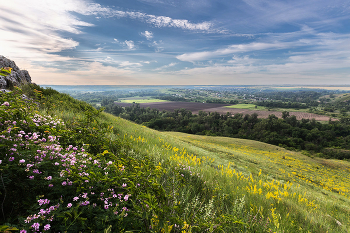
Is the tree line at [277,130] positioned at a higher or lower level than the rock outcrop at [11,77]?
lower

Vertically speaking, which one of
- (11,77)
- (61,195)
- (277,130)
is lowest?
(277,130)

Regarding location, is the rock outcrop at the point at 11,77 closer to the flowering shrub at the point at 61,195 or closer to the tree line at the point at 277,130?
the flowering shrub at the point at 61,195

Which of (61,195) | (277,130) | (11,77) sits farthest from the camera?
(277,130)

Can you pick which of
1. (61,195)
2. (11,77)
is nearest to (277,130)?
(61,195)

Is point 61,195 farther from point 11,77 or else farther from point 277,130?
point 277,130

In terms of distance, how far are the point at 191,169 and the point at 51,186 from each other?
11.0ft

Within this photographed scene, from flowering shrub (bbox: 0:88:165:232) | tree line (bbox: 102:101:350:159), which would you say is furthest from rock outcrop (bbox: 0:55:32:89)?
tree line (bbox: 102:101:350:159)

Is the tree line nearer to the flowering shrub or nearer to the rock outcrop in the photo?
the rock outcrop

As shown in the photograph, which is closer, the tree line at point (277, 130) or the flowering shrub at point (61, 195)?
the flowering shrub at point (61, 195)

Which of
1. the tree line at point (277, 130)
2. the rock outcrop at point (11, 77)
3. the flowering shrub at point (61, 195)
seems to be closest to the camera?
the flowering shrub at point (61, 195)

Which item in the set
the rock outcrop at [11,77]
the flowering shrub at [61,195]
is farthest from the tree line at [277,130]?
the flowering shrub at [61,195]

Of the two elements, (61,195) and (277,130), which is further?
(277,130)

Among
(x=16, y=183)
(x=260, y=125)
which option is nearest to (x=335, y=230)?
(x=16, y=183)

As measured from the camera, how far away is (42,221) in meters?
1.49
